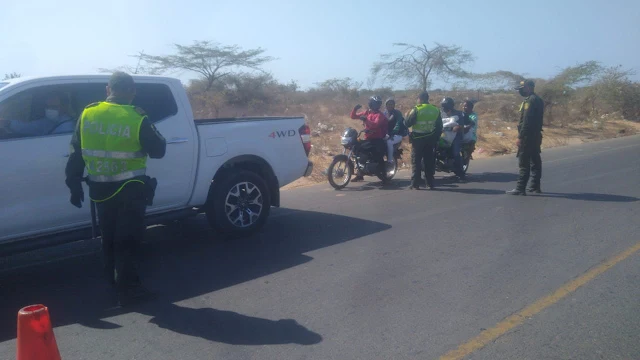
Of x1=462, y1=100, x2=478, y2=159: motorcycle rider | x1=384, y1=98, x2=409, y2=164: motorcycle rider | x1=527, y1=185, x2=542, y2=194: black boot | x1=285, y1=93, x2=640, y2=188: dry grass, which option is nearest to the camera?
x1=527, y1=185, x2=542, y2=194: black boot

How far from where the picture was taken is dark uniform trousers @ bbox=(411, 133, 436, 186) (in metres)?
10.6

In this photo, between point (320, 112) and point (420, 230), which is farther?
point (320, 112)

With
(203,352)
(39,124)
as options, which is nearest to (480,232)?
(203,352)

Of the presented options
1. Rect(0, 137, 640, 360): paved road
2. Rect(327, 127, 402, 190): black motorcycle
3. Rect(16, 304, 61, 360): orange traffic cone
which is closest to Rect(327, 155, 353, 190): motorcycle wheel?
Rect(327, 127, 402, 190): black motorcycle

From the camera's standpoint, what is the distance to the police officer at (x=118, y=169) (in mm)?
4758

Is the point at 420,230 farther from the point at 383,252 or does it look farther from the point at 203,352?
the point at 203,352

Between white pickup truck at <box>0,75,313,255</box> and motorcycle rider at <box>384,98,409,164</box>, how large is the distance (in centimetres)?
384

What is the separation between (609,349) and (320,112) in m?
27.9

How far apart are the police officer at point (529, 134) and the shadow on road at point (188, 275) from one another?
133 inches

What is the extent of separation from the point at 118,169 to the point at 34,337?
1.79 metres

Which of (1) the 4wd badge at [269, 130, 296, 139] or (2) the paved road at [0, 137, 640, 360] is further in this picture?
(1) the 4wd badge at [269, 130, 296, 139]

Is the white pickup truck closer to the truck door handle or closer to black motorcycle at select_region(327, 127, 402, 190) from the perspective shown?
the truck door handle

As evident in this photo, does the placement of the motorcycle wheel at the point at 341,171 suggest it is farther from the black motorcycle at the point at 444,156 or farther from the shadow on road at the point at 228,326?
the shadow on road at the point at 228,326

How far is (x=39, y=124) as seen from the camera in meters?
5.66
